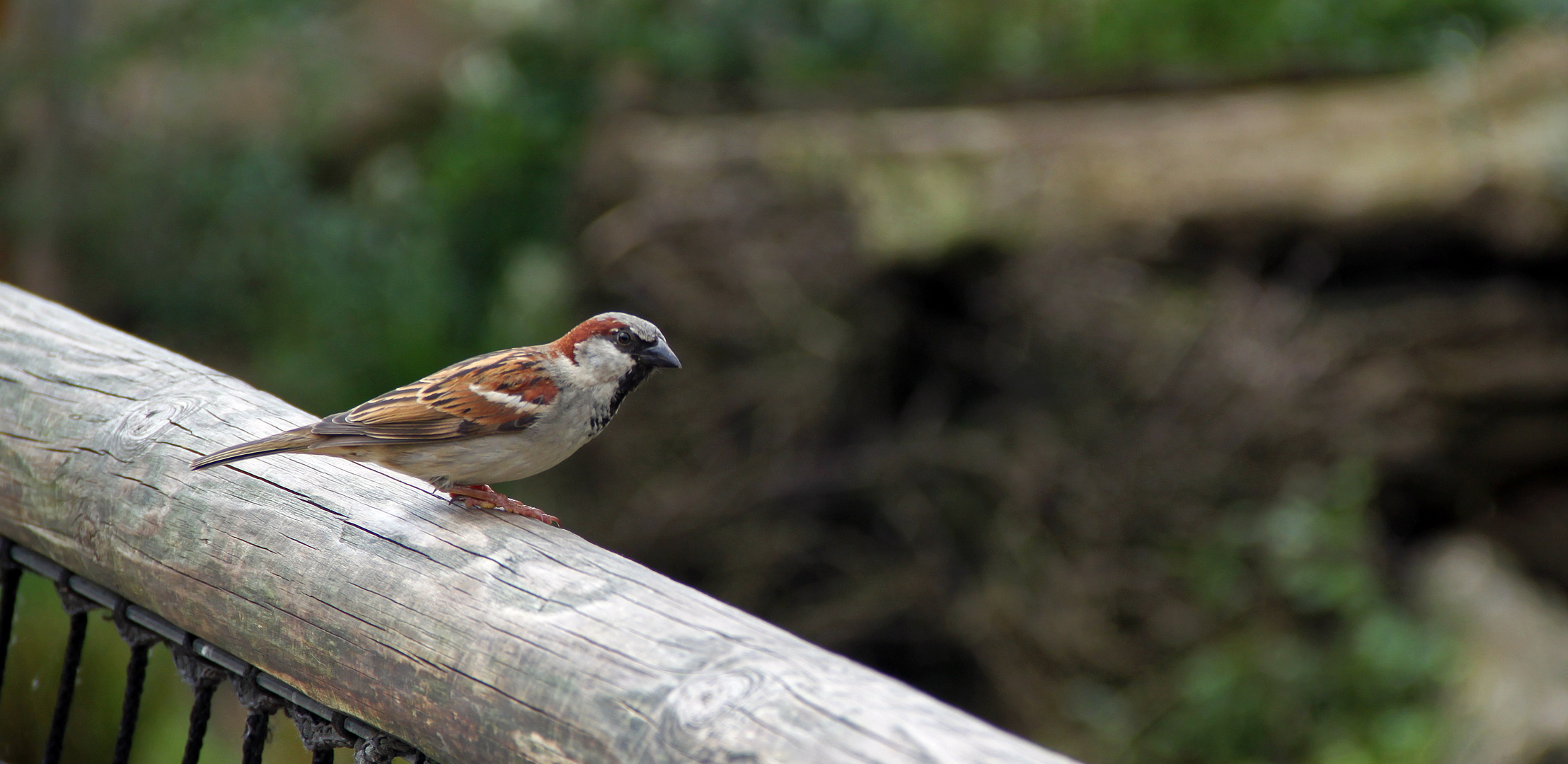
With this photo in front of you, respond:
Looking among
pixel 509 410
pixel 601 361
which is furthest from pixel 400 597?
pixel 601 361

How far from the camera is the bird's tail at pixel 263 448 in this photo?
1.63m

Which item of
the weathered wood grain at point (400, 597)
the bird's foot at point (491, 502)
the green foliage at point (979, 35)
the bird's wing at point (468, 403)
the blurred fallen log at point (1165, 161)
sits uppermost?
the green foliage at point (979, 35)

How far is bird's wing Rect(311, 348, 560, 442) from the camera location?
6.86ft

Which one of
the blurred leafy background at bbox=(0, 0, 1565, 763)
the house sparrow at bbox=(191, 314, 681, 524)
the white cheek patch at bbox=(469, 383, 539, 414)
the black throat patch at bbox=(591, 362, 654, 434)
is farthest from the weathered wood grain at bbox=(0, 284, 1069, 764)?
the blurred leafy background at bbox=(0, 0, 1565, 763)

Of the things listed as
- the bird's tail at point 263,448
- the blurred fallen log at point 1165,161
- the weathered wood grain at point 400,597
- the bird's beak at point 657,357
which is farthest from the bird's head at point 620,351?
the blurred fallen log at point 1165,161

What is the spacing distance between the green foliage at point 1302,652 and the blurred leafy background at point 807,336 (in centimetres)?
1

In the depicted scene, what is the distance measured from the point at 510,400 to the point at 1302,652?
3743mm

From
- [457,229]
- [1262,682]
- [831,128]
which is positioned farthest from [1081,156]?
[457,229]

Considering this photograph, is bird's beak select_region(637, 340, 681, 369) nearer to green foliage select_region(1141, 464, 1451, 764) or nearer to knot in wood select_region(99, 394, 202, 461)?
knot in wood select_region(99, 394, 202, 461)

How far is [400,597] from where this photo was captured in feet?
4.55

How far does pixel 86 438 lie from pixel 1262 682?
418cm

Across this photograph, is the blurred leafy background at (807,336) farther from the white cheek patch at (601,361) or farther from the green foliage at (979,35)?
the white cheek patch at (601,361)

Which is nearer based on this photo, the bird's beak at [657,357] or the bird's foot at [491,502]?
the bird's foot at [491,502]

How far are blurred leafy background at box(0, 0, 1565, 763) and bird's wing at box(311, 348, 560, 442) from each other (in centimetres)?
89
